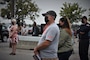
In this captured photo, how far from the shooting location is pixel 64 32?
6.91m

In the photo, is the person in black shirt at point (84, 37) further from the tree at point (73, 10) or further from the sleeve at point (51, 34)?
the tree at point (73, 10)

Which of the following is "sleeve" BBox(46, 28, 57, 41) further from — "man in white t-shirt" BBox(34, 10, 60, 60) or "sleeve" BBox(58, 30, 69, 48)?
"sleeve" BBox(58, 30, 69, 48)

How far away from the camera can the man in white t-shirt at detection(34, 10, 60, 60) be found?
16.7 ft

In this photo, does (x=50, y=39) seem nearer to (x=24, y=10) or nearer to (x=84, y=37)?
(x=84, y=37)

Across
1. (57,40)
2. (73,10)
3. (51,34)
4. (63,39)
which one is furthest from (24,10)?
(51,34)

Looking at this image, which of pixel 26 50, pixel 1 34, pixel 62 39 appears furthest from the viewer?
pixel 1 34

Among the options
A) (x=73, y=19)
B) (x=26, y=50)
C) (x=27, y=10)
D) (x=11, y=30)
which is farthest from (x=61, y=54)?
(x=27, y=10)

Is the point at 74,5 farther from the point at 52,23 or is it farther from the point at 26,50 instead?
Answer: the point at 52,23

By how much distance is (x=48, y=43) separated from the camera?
16.7 feet

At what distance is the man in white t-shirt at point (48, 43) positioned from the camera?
5094 mm

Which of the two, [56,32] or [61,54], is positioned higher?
[56,32]

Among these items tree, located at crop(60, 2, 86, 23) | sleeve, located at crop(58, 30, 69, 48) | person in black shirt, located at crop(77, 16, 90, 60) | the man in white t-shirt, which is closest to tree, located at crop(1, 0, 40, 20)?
tree, located at crop(60, 2, 86, 23)

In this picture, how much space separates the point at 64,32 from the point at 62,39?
0.18 meters

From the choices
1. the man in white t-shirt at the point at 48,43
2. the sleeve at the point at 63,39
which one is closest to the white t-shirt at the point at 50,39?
the man in white t-shirt at the point at 48,43
